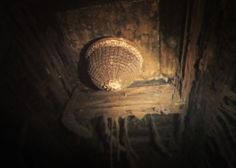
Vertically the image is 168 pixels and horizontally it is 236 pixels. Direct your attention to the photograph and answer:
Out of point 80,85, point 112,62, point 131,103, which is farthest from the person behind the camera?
point 80,85

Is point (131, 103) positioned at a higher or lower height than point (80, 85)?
lower

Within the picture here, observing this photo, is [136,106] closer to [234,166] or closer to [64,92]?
[64,92]

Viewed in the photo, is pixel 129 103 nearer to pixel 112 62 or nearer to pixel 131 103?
pixel 131 103

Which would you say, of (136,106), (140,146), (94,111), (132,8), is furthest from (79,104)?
(140,146)

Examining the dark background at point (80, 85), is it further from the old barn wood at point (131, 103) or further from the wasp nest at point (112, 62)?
the wasp nest at point (112, 62)

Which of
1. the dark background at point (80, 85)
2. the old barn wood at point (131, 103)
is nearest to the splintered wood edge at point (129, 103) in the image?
the old barn wood at point (131, 103)

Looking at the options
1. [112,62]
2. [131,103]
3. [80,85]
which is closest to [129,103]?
[131,103]

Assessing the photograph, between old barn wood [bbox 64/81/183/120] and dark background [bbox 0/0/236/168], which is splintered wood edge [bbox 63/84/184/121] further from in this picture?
dark background [bbox 0/0/236/168]
